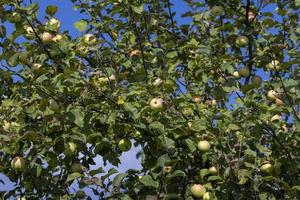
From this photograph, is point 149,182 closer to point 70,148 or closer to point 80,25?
point 70,148

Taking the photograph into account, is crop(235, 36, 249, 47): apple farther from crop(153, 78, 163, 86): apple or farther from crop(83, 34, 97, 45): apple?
crop(83, 34, 97, 45): apple

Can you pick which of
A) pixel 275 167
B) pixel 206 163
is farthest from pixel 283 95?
pixel 206 163

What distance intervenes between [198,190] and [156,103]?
84 centimetres

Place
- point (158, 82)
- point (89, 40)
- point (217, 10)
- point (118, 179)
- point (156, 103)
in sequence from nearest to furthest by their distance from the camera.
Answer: point (118, 179)
point (156, 103)
point (158, 82)
point (89, 40)
point (217, 10)

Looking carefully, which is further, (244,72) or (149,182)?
(244,72)

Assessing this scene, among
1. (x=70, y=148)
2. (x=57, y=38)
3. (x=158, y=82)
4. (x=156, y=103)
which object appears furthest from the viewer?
(x=57, y=38)

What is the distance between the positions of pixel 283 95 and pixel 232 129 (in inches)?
21.6

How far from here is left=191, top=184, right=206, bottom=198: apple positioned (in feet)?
15.0

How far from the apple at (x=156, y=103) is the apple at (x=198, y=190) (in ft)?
2.59

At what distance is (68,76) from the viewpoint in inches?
169

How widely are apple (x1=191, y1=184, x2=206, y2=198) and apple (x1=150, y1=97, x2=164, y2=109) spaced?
789 mm

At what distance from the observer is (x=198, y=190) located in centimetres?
459

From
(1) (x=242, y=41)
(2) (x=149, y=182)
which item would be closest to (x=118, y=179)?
(2) (x=149, y=182)

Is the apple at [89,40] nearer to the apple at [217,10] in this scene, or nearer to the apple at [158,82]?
the apple at [158,82]
